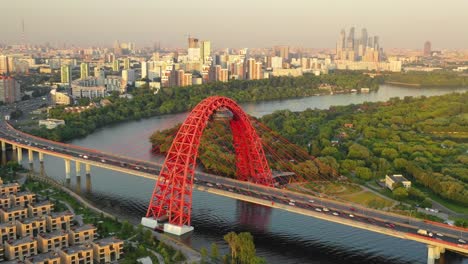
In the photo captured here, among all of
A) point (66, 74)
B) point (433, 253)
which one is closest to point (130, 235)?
point (433, 253)

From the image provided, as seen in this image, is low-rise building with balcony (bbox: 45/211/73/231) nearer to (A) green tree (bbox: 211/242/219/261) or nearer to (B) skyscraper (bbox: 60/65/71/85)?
(A) green tree (bbox: 211/242/219/261)

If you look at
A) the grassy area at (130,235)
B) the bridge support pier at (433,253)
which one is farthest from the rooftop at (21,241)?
the bridge support pier at (433,253)

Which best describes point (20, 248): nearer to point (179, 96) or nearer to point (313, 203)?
point (313, 203)

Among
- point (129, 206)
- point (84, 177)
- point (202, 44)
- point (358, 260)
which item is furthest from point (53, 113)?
point (202, 44)

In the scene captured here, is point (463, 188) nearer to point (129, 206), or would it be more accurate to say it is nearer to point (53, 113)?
point (129, 206)

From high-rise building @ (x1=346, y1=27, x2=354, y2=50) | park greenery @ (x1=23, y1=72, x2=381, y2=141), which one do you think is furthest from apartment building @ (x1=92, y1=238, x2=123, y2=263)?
high-rise building @ (x1=346, y1=27, x2=354, y2=50)

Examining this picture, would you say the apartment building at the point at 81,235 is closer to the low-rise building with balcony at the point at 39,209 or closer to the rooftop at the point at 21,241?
the rooftop at the point at 21,241
